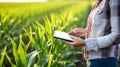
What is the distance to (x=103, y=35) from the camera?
263cm

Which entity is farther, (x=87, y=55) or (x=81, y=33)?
(x=81, y=33)

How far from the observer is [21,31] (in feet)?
23.1

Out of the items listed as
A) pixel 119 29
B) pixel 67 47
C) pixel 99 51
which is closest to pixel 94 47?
pixel 99 51

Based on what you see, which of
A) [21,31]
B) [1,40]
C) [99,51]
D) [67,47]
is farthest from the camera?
[21,31]

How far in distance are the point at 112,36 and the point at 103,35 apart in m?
0.12

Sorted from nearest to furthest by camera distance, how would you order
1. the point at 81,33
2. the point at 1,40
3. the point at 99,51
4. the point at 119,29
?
the point at 119,29 < the point at 99,51 < the point at 81,33 < the point at 1,40

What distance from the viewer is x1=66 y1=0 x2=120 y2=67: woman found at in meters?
2.49

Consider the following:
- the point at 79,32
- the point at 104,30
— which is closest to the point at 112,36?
the point at 104,30

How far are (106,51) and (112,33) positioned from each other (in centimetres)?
21

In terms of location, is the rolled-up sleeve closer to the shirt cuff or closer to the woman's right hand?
the shirt cuff

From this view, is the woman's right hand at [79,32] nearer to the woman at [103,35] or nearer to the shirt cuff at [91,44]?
the woman at [103,35]

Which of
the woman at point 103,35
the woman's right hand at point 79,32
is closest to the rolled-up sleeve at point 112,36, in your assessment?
the woman at point 103,35

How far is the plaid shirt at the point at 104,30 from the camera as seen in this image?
8.16 feet

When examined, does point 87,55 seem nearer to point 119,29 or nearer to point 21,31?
point 119,29
